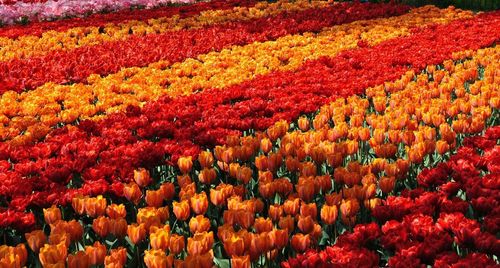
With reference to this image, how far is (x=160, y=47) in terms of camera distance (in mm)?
9578

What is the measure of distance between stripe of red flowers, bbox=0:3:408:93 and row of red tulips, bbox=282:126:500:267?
510cm

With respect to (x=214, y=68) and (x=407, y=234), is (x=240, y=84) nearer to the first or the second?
(x=214, y=68)

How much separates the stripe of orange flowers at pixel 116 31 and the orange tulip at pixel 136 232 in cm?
692

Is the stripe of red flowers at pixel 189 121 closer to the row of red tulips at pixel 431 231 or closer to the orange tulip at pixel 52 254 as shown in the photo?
the orange tulip at pixel 52 254

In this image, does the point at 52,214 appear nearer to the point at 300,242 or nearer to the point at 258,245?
the point at 258,245

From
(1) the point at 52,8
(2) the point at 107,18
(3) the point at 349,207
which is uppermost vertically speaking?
(3) the point at 349,207

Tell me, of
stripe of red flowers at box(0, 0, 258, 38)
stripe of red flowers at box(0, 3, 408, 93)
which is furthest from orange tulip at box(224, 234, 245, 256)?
stripe of red flowers at box(0, 0, 258, 38)

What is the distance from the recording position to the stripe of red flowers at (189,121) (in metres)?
3.89

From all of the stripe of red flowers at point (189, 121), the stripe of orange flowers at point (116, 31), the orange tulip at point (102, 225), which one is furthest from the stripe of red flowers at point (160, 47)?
the orange tulip at point (102, 225)

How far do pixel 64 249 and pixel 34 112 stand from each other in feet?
11.1

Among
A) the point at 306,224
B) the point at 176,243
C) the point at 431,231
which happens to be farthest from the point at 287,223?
the point at 431,231

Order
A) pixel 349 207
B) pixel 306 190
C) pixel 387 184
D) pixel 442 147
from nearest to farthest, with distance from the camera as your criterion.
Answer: pixel 349 207 < pixel 306 190 < pixel 387 184 < pixel 442 147

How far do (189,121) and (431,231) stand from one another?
112 inches

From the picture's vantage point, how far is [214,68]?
26.6 feet
